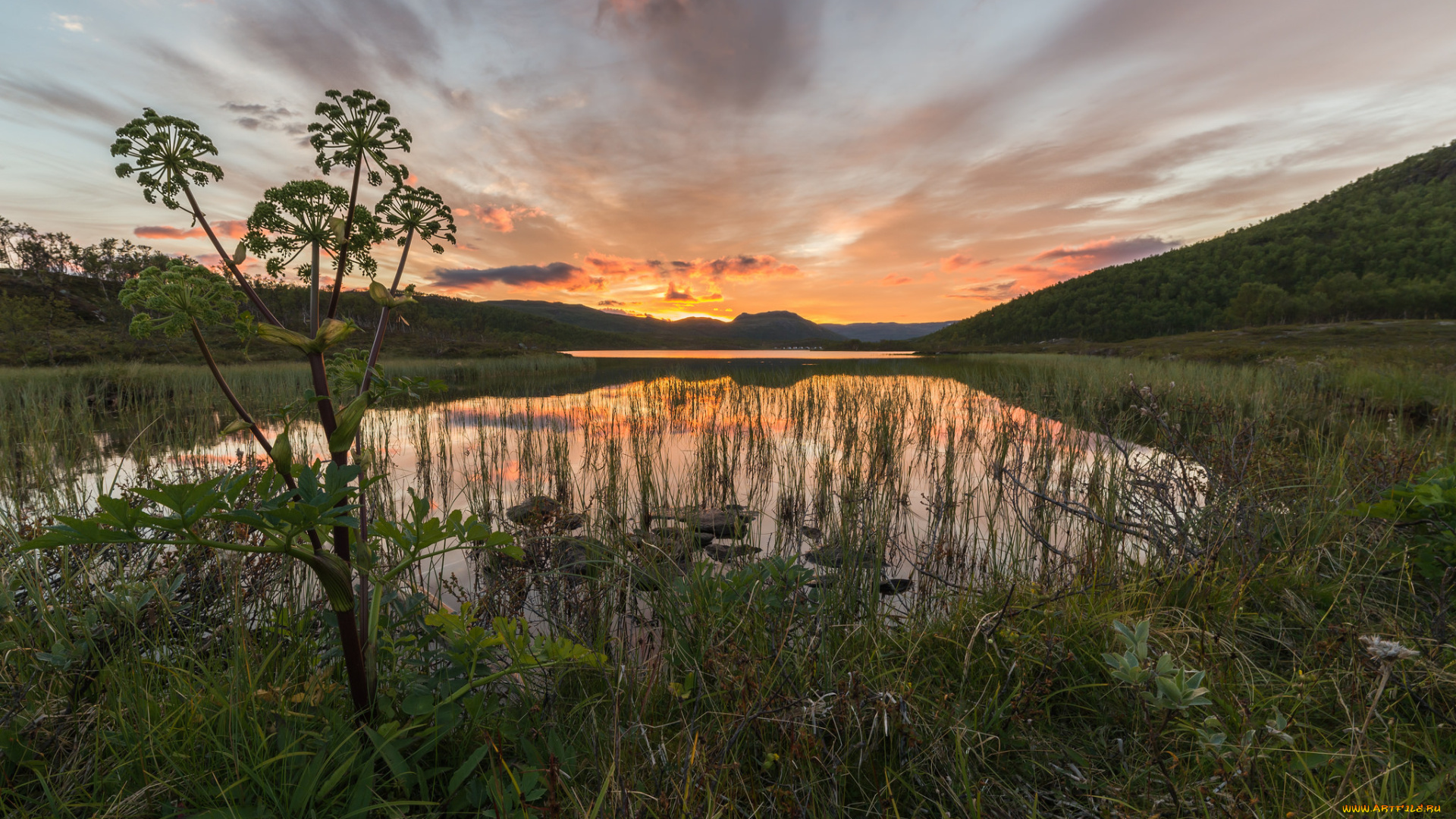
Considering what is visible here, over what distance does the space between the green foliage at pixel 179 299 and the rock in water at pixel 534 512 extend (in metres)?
3.96

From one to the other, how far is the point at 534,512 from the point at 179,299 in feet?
13.9

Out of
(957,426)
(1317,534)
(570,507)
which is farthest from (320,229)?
(957,426)

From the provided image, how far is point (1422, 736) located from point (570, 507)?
20.2ft

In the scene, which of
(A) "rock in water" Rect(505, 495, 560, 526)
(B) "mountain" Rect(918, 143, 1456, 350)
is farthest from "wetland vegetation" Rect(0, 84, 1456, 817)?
(B) "mountain" Rect(918, 143, 1456, 350)

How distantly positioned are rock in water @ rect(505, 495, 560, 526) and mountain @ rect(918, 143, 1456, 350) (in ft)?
314

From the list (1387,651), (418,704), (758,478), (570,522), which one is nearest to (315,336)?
(418,704)

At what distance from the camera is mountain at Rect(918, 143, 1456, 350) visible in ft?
214

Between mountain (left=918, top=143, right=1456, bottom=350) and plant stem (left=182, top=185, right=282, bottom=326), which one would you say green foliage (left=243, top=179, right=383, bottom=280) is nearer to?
plant stem (left=182, top=185, right=282, bottom=326)

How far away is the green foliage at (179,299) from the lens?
3.91 feet

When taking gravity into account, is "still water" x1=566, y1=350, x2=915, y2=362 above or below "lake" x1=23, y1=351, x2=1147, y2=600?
above

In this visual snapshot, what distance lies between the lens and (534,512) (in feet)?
16.9

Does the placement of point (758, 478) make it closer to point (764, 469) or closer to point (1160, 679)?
point (764, 469)

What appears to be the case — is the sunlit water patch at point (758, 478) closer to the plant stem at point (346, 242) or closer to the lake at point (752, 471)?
the lake at point (752, 471)

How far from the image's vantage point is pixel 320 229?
1.50 m
